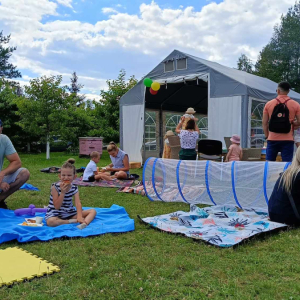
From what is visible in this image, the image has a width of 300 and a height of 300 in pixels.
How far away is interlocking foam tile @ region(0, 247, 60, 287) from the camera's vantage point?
8.93 feet

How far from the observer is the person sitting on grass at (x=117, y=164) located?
27.9ft

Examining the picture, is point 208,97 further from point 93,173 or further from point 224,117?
point 93,173

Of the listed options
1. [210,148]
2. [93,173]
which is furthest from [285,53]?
[93,173]

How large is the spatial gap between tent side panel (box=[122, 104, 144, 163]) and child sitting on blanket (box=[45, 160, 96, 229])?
8.35 meters

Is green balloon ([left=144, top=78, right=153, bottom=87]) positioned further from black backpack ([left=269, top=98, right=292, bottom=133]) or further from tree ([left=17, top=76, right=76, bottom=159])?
black backpack ([left=269, top=98, right=292, bottom=133])

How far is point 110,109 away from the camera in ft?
63.3

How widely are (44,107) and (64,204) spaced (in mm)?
12235

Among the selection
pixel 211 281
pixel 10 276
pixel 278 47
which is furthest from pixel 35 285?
pixel 278 47

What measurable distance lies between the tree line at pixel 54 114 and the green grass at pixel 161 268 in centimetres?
1286

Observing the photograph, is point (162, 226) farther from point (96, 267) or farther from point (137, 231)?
point (96, 267)

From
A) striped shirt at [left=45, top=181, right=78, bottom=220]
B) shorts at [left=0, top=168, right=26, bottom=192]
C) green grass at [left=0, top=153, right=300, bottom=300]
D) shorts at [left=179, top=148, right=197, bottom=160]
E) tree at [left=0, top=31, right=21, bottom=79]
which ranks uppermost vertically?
tree at [left=0, top=31, right=21, bottom=79]

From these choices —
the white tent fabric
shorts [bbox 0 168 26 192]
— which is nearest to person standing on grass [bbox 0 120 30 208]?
shorts [bbox 0 168 26 192]

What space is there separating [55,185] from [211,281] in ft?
8.06

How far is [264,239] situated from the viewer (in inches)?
151
